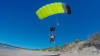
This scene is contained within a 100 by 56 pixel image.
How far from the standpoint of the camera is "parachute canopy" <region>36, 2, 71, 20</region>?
2019 cm

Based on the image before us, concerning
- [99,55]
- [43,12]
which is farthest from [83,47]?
[43,12]

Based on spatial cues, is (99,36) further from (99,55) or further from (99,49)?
(99,55)

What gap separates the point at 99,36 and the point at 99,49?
12421mm

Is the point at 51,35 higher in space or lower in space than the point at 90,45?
higher

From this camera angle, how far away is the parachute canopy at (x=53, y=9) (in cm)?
2019

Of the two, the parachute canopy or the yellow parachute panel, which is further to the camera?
the yellow parachute panel

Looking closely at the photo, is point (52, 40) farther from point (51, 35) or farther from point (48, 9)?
point (48, 9)

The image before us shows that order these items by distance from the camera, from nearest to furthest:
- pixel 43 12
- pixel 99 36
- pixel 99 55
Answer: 1. pixel 99 55
2. pixel 43 12
3. pixel 99 36

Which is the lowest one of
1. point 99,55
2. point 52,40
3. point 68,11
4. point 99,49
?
point 99,55

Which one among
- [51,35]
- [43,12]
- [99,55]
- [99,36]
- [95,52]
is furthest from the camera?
[99,36]

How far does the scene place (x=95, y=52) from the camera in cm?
1675

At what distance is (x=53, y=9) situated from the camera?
68.6 ft

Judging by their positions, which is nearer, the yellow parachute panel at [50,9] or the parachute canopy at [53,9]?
the parachute canopy at [53,9]

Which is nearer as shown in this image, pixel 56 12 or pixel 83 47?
pixel 83 47
